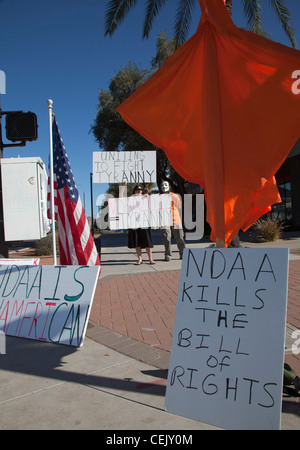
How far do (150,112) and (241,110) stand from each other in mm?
808

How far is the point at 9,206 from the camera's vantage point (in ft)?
16.1

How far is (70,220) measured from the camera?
15.3ft

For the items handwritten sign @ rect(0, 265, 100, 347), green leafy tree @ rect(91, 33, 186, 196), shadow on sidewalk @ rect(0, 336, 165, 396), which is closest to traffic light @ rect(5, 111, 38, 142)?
handwritten sign @ rect(0, 265, 100, 347)

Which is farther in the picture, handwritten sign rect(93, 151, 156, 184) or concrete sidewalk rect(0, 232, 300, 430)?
handwritten sign rect(93, 151, 156, 184)

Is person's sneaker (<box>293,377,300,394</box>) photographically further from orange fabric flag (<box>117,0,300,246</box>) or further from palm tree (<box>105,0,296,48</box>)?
palm tree (<box>105,0,296,48</box>)

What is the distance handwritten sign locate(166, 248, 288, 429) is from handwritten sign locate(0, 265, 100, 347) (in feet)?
5.14

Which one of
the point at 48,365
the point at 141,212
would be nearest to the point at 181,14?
the point at 141,212

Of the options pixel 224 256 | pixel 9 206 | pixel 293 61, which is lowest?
pixel 224 256

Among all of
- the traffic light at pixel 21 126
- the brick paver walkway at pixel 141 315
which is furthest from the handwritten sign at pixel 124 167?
the traffic light at pixel 21 126

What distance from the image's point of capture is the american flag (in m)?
4.62

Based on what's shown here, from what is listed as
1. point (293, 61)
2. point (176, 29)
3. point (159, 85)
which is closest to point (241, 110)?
point (293, 61)

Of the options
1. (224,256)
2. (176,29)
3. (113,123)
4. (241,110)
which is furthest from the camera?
(113,123)

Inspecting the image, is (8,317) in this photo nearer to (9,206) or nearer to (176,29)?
(9,206)

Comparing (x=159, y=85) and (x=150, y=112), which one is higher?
(x=159, y=85)
